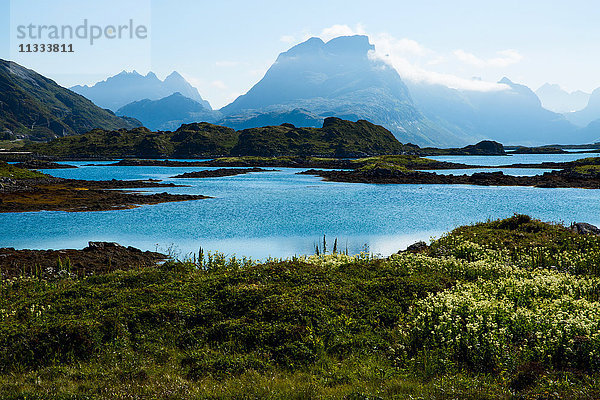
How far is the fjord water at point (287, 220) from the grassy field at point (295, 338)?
18.7m

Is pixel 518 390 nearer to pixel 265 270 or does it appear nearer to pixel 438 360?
pixel 438 360

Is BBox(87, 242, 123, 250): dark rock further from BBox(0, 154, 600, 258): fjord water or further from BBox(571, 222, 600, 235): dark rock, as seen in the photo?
BBox(571, 222, 600, 235): dark rock

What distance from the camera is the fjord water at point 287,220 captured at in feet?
139

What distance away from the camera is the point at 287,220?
190ft

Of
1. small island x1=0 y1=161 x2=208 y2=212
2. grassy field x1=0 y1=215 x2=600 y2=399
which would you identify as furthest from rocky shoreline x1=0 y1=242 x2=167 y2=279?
small island x1=0 y1=161 x2=208 y2=212

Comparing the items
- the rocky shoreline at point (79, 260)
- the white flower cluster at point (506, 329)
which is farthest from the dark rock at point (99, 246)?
the white flower cluster at point (506, 329)

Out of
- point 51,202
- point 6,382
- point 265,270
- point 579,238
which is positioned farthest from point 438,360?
point 51,202

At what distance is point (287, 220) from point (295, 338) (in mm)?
43601

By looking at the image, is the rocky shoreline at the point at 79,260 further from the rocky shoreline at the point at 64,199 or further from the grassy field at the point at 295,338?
the rocky shoreline at the point at 64,199

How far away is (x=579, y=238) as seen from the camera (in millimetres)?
29641

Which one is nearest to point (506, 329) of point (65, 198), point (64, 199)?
point (64, 199)

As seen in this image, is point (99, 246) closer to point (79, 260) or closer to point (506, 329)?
point (79, 260)

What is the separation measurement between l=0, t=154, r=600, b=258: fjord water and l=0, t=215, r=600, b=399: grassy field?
61.3 ft

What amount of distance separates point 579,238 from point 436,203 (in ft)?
154
